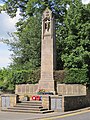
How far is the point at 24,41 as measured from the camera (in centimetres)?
3897

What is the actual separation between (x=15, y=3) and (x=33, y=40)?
34.5ft

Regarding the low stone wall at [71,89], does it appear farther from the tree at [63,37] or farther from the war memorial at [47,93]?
the tree at [63,37]

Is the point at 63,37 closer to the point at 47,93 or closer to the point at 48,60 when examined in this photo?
the point at 48,60

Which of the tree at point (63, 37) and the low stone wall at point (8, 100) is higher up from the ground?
the tree at point (63, 37)

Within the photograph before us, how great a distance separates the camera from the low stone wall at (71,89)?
93.8 feet

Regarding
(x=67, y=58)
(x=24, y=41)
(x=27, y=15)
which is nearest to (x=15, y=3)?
(x=27, y=15)

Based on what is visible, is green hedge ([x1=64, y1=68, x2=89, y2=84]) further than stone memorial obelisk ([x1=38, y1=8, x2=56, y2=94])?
Yes

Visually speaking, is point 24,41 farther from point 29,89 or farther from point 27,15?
point 29,89

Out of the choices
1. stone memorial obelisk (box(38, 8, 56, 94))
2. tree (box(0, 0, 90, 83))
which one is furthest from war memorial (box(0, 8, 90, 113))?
tree (box(0, 0, 90, 83))

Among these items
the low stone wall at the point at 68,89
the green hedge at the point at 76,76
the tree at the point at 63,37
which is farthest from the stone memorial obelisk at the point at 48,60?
the tree at the point at 63,37

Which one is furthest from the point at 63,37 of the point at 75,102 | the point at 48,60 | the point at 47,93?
the point at 75,102

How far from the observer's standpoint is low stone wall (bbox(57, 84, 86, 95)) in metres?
28.6

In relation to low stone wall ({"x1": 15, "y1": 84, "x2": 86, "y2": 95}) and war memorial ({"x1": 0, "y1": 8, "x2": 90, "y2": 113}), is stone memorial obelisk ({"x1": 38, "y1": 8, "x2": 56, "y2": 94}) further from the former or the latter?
low stone wall ({"x1": 15, "y1": 84, "x2": 86, "y2": 95})

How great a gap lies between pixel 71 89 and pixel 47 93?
2.33 metres
